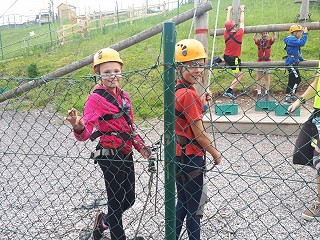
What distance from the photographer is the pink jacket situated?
2272mm

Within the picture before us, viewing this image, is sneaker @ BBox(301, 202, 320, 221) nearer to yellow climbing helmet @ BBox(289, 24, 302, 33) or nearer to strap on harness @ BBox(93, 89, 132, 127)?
strap on harness @ BBox(93, 89, 132, 127)

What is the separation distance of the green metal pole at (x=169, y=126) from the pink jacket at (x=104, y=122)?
50 centimetres

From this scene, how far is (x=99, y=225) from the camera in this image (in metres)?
2.89

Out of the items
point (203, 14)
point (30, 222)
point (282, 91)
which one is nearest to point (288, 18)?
point (282, 91)

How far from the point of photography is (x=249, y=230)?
311cm

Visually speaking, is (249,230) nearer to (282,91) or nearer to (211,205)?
(211,205)

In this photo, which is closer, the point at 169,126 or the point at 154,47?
the point at 169,126

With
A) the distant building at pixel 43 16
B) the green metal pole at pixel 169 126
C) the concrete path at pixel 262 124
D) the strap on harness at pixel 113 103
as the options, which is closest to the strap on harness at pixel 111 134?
the strap on harness at pixel 113 103

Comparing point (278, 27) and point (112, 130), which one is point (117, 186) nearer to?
point (112, 130)

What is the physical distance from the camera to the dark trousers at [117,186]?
2469 millimetres

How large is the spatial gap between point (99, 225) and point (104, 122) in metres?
0.96

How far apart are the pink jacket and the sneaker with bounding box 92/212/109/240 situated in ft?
2.24

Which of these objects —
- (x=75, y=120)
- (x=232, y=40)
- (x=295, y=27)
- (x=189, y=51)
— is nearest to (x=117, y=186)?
(x=75, y=120)

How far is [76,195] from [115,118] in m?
1.85
